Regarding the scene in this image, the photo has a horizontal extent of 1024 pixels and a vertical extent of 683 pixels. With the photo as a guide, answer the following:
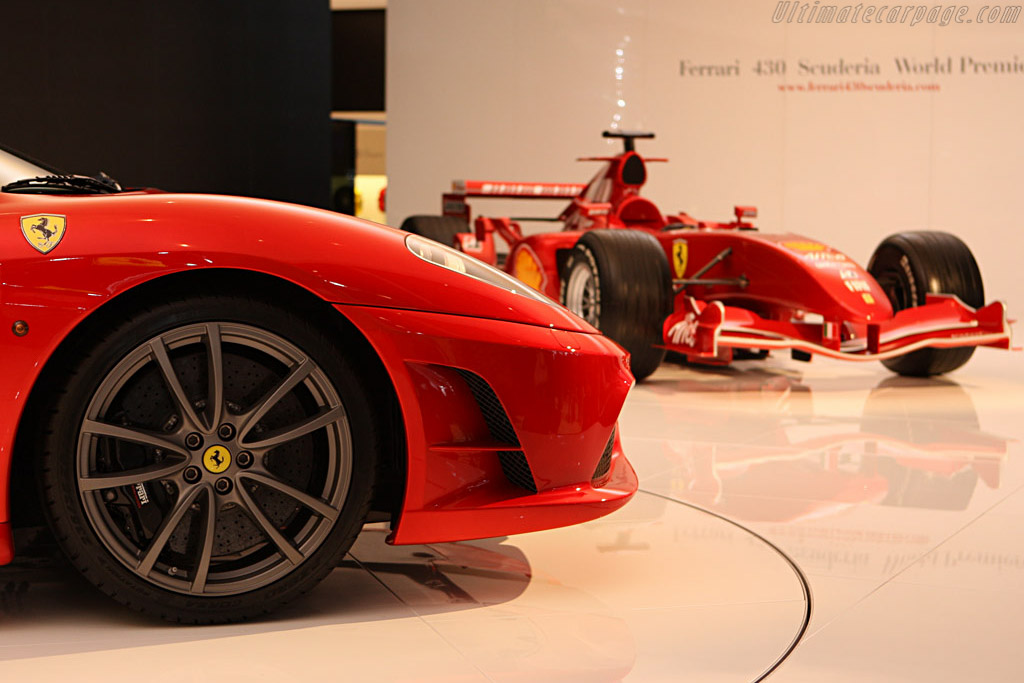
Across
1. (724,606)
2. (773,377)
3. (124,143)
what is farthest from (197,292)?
(124,143)

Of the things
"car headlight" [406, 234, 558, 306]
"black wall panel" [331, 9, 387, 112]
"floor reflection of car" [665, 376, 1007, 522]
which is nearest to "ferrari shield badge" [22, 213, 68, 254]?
"car headlight" [406, 234, 558, 306]

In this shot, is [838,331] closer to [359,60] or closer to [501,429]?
[501,429]

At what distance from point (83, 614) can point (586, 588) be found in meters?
1.01

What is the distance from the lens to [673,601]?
2.20 meters

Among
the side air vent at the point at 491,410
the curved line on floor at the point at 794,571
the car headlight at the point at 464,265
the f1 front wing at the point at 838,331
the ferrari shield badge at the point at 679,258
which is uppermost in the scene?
the car headlight at the point at 464,265

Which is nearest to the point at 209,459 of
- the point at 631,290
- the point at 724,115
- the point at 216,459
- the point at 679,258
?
the point at 216,459

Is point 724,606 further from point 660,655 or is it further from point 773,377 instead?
point 773,377

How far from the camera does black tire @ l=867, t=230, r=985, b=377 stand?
223 inches

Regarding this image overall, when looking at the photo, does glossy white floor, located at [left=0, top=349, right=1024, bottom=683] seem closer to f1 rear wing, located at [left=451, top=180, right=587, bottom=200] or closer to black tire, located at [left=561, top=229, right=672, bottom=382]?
black tire, located at [left=561, top=229, right=672, bottom=382]

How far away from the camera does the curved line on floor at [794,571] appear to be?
1.84 metres

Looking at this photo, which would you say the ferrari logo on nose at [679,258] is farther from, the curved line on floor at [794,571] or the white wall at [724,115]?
the white wall at [724,115]

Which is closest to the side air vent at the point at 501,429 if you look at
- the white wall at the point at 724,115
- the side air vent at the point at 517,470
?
the side air vent at the point at 517,470

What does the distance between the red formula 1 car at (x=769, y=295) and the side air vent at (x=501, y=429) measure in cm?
309

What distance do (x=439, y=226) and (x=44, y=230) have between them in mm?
6500
